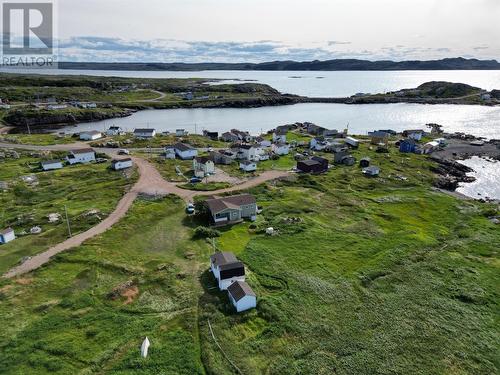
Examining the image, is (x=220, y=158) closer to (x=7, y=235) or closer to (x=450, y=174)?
(x=7, y=235)

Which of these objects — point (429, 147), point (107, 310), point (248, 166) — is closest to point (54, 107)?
point (248, 166)

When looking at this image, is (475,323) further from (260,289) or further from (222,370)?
(222,370)

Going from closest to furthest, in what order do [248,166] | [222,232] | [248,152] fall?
[222,232] → [248,166] → [248,152]

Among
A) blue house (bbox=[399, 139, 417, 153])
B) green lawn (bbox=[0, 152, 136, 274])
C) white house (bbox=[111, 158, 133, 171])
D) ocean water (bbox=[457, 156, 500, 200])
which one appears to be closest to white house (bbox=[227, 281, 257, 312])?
green lawn (bbox=[0, 152, 136, 274])

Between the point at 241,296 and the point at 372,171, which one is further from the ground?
the point at 372,171

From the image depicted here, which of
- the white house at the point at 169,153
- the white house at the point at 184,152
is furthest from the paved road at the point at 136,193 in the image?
the white house at the point at 184,152
